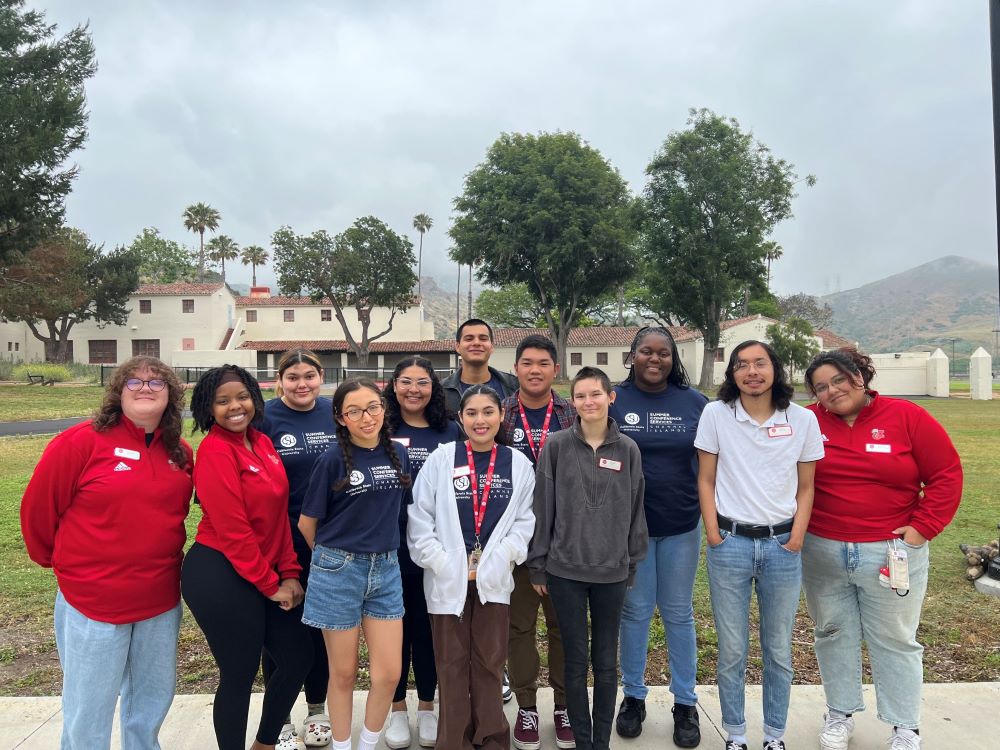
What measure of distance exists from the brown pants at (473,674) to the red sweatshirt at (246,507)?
2.56ft

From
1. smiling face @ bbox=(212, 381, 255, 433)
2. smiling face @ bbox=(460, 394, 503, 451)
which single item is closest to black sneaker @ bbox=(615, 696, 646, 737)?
smiling face @ bbox=(460, 394, 503, 451)

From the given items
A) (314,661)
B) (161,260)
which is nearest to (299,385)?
(314,661)

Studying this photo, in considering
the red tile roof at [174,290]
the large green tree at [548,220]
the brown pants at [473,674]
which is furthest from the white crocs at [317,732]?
the red tile roof at [174,290]

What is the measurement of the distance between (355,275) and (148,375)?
42.0m

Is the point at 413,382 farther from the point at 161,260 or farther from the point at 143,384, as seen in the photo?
the point at 161,260

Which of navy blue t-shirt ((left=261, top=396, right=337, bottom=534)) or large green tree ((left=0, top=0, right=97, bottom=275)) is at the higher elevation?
large green tree ((left=0, top=0, right=97, bottom=275))

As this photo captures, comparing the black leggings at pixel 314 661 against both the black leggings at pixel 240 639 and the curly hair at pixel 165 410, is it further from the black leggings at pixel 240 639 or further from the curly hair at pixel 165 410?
the curly hair at pixel 165 410

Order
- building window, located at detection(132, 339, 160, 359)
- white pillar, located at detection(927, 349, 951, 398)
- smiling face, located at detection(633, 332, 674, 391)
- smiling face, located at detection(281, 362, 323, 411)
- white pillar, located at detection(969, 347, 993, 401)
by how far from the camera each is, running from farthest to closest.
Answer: building window, located at detection(132, 339, 160, 359), white pillar, located at detection(927, 349, 951, 398), white pillar, located at detection(969, 347, 993, 401), smiling face, located at detection(633, 332, 674, 391), smiling face, located at detection(281, 362, 323, 411)

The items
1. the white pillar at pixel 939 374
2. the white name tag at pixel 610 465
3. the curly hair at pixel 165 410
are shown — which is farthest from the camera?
the white pillar at pixel 939 374

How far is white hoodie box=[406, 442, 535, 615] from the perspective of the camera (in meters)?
3.13

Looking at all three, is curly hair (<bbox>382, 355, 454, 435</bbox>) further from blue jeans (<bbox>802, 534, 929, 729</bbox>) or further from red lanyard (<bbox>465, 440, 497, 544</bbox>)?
blue jeans (<bbox>802, 534, 929, 729</bbox>)

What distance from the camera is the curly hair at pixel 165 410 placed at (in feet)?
9.00

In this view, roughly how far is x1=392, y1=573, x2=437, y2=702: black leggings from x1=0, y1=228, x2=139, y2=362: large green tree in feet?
105

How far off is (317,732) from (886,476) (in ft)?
9.88
